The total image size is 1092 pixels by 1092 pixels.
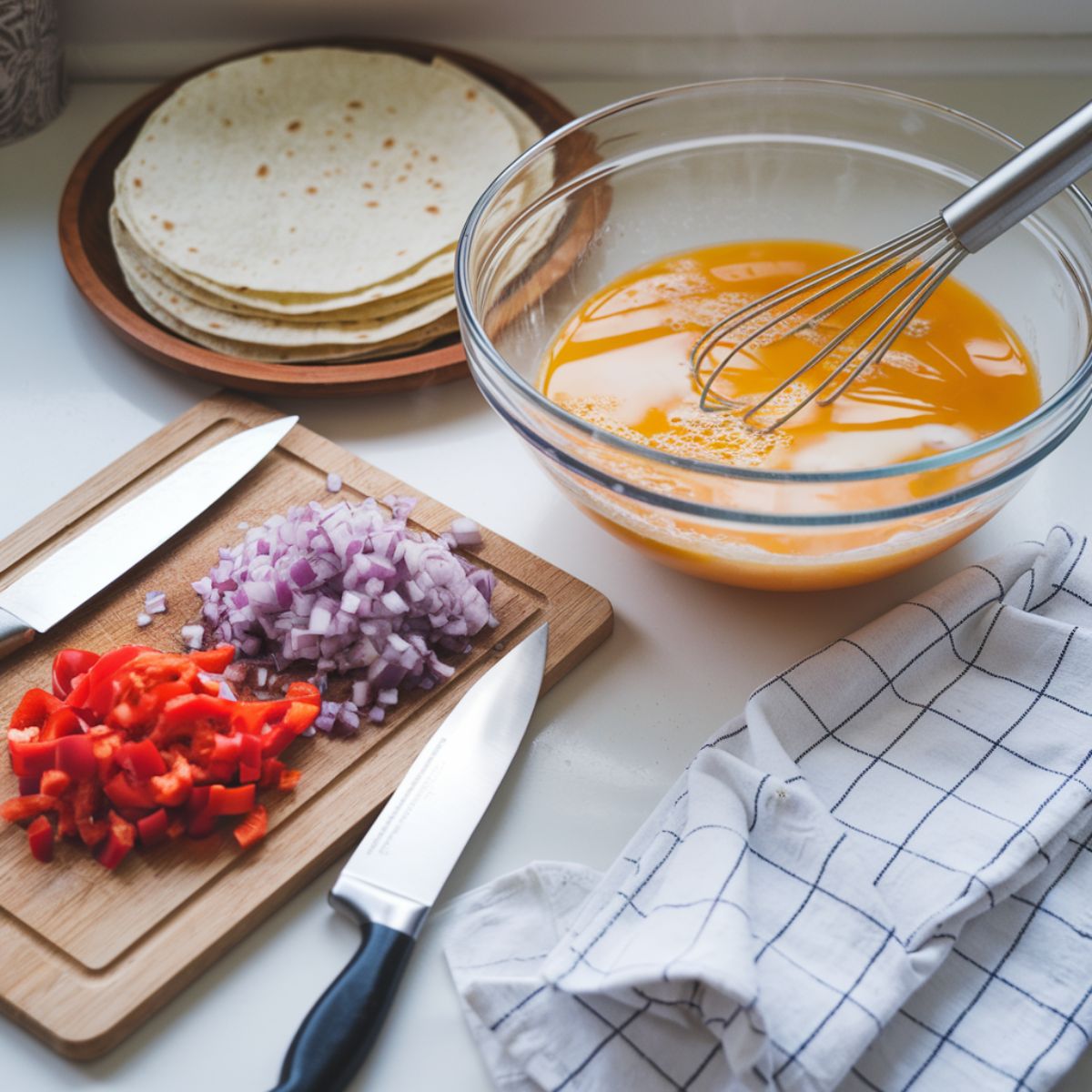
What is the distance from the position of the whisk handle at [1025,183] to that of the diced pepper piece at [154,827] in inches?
29.7

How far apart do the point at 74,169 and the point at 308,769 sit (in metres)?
0.90

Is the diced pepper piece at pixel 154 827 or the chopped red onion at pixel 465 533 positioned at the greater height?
the chopped red onion at pixel 465 533

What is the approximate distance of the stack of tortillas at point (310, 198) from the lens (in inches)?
54.2

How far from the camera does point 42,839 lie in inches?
38.1

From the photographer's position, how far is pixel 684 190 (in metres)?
1.42

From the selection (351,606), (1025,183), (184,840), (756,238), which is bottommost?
(184,840)

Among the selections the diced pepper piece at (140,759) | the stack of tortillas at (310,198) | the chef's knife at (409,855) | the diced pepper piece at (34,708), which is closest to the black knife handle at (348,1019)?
the chef's knife at (409,855)

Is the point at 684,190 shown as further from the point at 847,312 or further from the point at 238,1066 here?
the point at 238,1066

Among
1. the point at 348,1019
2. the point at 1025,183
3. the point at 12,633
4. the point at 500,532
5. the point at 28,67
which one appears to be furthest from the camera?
the point at 28,67

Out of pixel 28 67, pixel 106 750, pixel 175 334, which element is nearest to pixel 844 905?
pixel 106 750

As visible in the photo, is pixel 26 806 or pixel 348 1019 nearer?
pixel 348 1019

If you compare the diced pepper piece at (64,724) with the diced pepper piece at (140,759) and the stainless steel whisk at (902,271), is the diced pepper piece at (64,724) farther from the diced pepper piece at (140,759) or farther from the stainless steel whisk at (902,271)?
the stainless steel whisk at (902,271)

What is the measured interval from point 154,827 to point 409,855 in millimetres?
190

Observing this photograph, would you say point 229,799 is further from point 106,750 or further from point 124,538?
point 124,538
